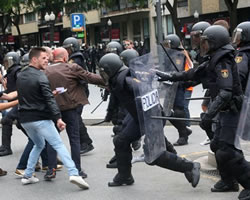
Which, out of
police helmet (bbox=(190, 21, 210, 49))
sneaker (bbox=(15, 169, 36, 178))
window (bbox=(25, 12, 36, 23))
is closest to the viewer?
police helmet (bbox=(190, 21, 210, 49))

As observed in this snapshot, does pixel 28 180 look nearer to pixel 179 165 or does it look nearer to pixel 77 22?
pixel 179 165

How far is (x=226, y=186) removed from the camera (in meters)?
5.78

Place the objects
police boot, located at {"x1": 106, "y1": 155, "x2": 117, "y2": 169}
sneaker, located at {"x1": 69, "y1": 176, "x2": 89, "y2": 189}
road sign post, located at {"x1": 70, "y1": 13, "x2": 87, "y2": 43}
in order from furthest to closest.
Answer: road sign post, located at {"x1": 70, "y1": 13, "x2": 87, "y2": 43} < police boot, located at {"x1": 106, "y1": 155, "x2": 117, "y2": 169} < sneaker, located at {"x1": 69, "y1": 176, "x2": 89, "y2": 189}

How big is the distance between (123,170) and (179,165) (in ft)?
2.39

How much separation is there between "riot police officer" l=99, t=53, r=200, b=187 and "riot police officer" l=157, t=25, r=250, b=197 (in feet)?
1.63

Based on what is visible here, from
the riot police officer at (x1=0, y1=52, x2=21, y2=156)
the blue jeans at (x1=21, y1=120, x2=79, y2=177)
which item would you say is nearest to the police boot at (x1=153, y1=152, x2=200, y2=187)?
the blue jeans at (x1=21, y1=120, x2=79, y2=177)

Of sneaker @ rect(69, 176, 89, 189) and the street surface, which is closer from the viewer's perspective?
the street surface

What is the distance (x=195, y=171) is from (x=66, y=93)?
1956 mm

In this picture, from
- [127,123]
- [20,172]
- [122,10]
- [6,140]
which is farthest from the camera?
[122,10]

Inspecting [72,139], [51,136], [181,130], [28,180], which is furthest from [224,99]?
[181,130]

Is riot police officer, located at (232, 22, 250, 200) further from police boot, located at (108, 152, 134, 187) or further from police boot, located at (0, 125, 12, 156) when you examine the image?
police boot, located at (0, 125, 12, 156)

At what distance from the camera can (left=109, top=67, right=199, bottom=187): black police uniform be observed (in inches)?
229

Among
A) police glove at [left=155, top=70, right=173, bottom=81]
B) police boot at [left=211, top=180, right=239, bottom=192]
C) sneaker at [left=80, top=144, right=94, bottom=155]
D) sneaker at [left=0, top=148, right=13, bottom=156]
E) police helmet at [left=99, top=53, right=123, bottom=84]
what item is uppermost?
police helmet at [left=99, top=53, right=123, bottom=84]

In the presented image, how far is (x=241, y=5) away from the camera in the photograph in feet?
115
